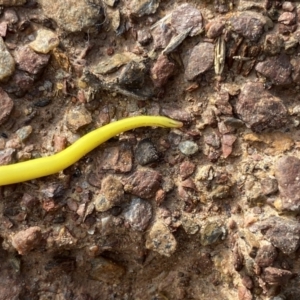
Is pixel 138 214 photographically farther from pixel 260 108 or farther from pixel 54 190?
pixel 260 108

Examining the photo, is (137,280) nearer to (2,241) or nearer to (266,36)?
(2,241)

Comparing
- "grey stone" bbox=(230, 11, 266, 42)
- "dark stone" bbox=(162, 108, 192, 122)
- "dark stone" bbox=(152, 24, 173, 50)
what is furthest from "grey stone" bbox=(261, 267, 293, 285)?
"dark stone" bbox=(152, 24, 173, 50)

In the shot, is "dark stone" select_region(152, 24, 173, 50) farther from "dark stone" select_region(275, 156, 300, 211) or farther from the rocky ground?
"dark stone" select_region(275, 156, 300, 211)

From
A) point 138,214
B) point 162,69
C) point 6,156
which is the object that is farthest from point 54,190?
point 162,69

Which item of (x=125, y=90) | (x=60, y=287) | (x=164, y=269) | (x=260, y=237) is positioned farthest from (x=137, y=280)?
(x=125, y=90)

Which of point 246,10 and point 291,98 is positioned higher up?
point 246,10

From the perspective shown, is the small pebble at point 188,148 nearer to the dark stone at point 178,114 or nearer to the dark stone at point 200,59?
the dark stone at point 178,114

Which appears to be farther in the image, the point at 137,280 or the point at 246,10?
the point at 137,280
